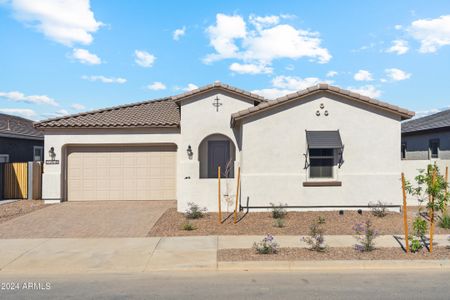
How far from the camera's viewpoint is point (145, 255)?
816 centimetres

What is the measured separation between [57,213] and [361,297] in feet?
35.8

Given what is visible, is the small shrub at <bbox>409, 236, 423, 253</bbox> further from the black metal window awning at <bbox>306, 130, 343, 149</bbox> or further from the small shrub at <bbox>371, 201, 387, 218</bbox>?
the black metal window awning at <bbox>306, 130, 343, 149</bbox>

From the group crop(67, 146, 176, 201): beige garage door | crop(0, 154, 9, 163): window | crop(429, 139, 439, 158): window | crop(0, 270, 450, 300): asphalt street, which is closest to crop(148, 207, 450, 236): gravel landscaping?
crop(67, 146, 176, 201): beige garage door

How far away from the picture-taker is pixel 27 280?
6.82 meters

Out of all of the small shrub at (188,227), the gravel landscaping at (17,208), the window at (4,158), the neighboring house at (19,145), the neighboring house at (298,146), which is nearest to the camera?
the small shrub at (188,227)

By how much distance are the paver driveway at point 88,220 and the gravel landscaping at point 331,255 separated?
3220 mm

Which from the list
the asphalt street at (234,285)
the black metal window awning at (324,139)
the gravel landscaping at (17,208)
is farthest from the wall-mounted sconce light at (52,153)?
the black metal window awning at (324,139)

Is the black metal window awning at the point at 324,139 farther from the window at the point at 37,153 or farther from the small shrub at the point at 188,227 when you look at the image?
the window at the point at 37,153

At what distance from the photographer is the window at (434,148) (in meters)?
19.8

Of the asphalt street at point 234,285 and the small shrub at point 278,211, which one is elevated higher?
the small shrub at point 278,211

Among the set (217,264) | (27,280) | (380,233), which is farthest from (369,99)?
(27,280)

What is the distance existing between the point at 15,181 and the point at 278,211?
12206 millimetres

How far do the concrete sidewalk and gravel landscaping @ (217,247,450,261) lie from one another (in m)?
0.23

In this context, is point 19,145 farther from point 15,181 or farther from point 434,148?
point 434,148
